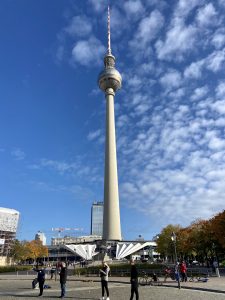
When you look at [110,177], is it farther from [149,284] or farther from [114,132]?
[149,284]

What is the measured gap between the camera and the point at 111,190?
86750 millimetres

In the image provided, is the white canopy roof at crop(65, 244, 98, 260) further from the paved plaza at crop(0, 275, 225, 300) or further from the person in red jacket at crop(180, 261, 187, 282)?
the paved plaza at crop(0, 275, 225, 300)

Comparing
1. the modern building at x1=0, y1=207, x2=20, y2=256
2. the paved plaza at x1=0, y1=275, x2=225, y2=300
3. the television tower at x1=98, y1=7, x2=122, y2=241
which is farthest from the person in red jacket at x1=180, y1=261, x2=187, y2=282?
the modern building at x1=0, y1=207, x2=20, y2=256

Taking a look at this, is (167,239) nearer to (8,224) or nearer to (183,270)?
(183,270)

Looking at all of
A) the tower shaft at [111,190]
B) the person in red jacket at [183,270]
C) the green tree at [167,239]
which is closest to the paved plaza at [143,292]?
the person in red jacket at [183,270]

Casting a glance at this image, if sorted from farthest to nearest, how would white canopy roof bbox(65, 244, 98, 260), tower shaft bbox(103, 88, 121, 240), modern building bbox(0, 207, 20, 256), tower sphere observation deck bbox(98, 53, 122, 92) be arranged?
modern building bbox(0, 207, 20, 256) → tower sphere observation deck bbox(98, 53, 122, 92) → tower shaft bbox(103, 88, 121, 240) → white canopy roof bbox(65, 244, 98, 260)

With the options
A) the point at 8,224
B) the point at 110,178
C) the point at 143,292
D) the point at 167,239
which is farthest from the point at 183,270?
the point at 8,224

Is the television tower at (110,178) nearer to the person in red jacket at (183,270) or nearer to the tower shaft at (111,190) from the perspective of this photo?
the tower shaft at (111,190)

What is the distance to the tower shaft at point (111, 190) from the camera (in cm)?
8488

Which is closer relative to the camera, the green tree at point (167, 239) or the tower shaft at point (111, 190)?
the tower shaft at point (111, 190)

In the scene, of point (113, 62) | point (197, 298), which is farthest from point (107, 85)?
point (197, 298)

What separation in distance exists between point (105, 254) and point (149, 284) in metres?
46.2

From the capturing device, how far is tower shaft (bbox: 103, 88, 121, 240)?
84.9 meters

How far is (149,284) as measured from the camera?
1140 inches
